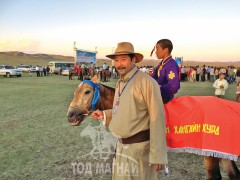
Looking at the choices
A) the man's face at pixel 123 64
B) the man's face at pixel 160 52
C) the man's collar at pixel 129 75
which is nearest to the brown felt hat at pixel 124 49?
the man's face at pixel 123 64

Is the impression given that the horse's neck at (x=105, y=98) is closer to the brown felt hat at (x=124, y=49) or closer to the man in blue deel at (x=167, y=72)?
the man in blue deel at (x=167, y=72)

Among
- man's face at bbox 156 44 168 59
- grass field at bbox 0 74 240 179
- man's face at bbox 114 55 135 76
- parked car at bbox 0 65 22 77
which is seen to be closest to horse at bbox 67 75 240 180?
grass field at bbox 0 74 240 179

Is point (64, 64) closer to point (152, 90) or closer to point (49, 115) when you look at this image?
point (49, 115)

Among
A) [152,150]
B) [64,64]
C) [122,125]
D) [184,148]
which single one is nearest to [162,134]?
[152,150]

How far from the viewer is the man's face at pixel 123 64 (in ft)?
8.54

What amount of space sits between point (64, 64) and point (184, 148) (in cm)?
5806

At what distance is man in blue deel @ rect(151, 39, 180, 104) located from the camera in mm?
3787

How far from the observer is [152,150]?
2385 millimetres

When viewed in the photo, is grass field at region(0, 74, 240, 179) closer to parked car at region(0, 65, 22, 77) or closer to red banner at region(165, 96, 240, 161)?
red banner at region(165, 96, 240, 161)

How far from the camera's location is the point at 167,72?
12.8ft

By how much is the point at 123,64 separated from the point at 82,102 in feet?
4.17

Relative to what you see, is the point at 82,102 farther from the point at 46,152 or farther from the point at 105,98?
the point at 46,152

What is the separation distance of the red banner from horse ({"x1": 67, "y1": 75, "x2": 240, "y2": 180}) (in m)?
0.44

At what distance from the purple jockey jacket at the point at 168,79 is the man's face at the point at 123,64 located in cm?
126
